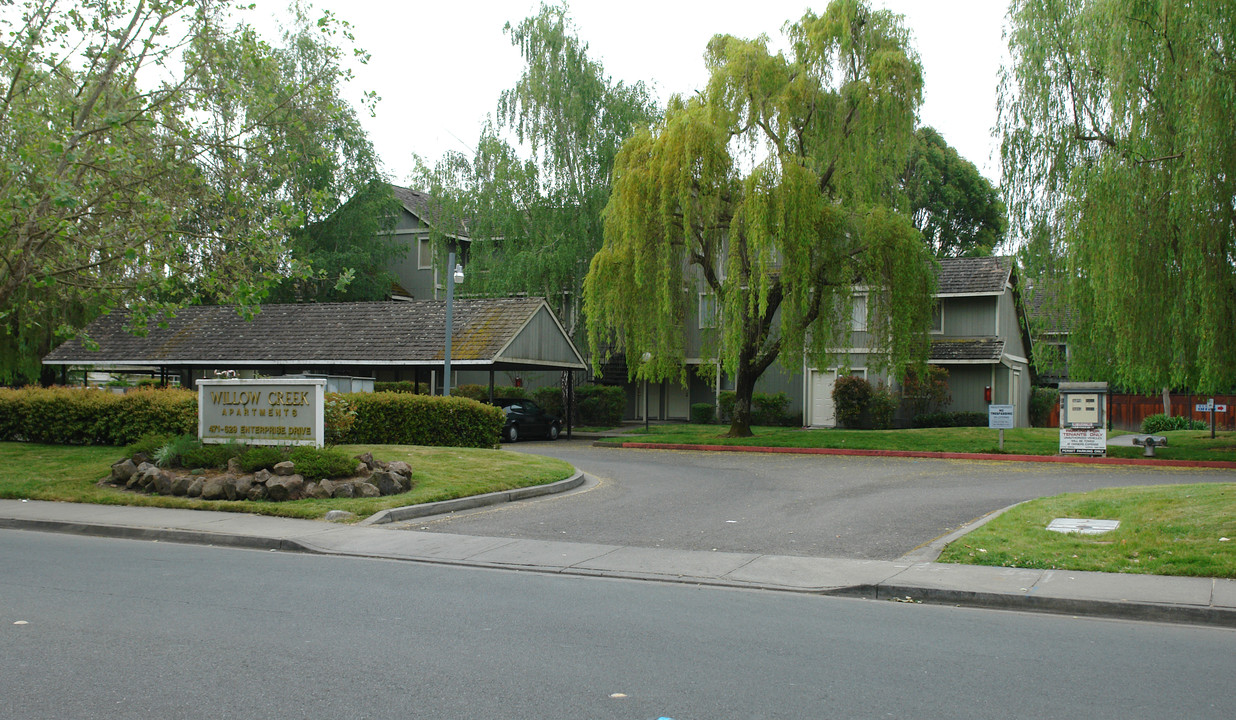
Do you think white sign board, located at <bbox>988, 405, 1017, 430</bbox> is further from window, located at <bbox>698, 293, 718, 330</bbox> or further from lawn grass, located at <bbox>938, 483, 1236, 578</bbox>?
lawn grass, located at <bbox>938, 483, 1236, 578</bbox>

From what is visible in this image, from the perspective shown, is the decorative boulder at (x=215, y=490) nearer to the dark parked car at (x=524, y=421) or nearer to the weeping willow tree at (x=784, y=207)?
the weeping willow tree at (x=784, y=207)

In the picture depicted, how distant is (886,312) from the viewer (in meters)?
24.5

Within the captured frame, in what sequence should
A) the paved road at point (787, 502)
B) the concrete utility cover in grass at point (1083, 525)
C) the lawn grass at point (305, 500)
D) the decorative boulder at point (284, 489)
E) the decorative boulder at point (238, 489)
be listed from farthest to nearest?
the decorative boulder at point (238, 489) < the decorative boulder at point (284, 489) < the lawn grass at point (305, 500) < the paved road at point (787, 502) < the concrete utility cover in grass at point (1083, 525)

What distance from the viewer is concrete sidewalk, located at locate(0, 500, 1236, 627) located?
7.97 meters

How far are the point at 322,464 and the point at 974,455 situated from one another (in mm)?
15502

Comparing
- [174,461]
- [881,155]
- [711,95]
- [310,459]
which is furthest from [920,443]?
[174,461]

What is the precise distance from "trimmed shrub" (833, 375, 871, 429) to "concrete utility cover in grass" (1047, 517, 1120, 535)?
69.6ft

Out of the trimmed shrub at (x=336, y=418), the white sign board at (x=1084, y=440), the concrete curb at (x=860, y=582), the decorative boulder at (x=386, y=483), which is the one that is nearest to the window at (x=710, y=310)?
the white sign board at (x=1084, y=440)

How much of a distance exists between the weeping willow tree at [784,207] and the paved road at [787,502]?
12.9 ft

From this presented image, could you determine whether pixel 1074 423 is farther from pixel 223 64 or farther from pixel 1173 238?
pixel 223 64

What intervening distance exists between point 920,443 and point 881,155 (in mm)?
7612

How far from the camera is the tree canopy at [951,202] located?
50125 millimetres

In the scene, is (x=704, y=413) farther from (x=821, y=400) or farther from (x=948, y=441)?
(x=948, y=441)

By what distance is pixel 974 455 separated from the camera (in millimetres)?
22594
